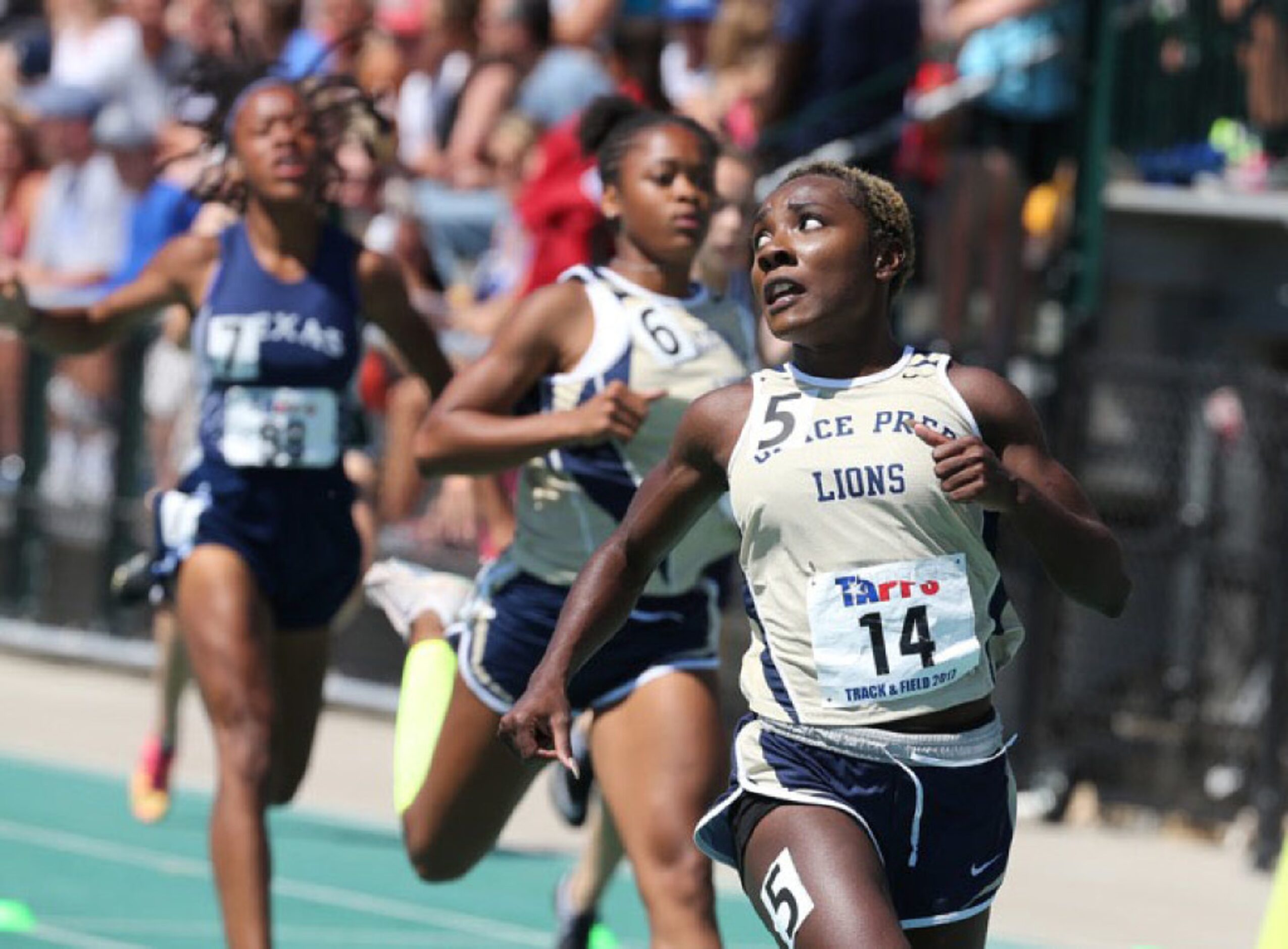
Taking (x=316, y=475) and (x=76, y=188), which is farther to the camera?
(x=76, y=188)

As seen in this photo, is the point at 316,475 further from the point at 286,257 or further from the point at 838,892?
the point at 838,892

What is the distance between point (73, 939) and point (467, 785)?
2310mm

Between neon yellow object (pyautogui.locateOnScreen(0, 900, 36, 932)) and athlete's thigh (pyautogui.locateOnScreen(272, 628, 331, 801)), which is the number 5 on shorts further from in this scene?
neon yellow object (pyautogui.locateOnScreen(0, 900, 36, 932))

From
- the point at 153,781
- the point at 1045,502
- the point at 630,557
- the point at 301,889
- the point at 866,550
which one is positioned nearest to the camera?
the point at 1045,502

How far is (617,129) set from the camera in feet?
23.8

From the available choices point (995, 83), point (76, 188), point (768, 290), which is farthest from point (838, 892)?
point (76, 188)

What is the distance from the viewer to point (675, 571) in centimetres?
680

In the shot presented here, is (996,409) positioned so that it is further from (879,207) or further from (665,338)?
(665,338)

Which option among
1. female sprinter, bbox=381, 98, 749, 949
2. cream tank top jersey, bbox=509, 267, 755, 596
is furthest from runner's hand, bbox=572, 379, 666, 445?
cream tank top jersey, bbox=509, 267, 755, 596

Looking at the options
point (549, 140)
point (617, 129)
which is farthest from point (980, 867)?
point (549, 140)

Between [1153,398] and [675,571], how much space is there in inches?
211

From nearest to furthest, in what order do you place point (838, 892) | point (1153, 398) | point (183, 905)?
point (838, 892)
point (183, 905)
point (1153, 398)

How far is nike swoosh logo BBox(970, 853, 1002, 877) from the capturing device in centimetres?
520

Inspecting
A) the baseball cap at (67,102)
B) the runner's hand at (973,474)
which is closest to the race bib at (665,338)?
the runner's hand at (973,474)
